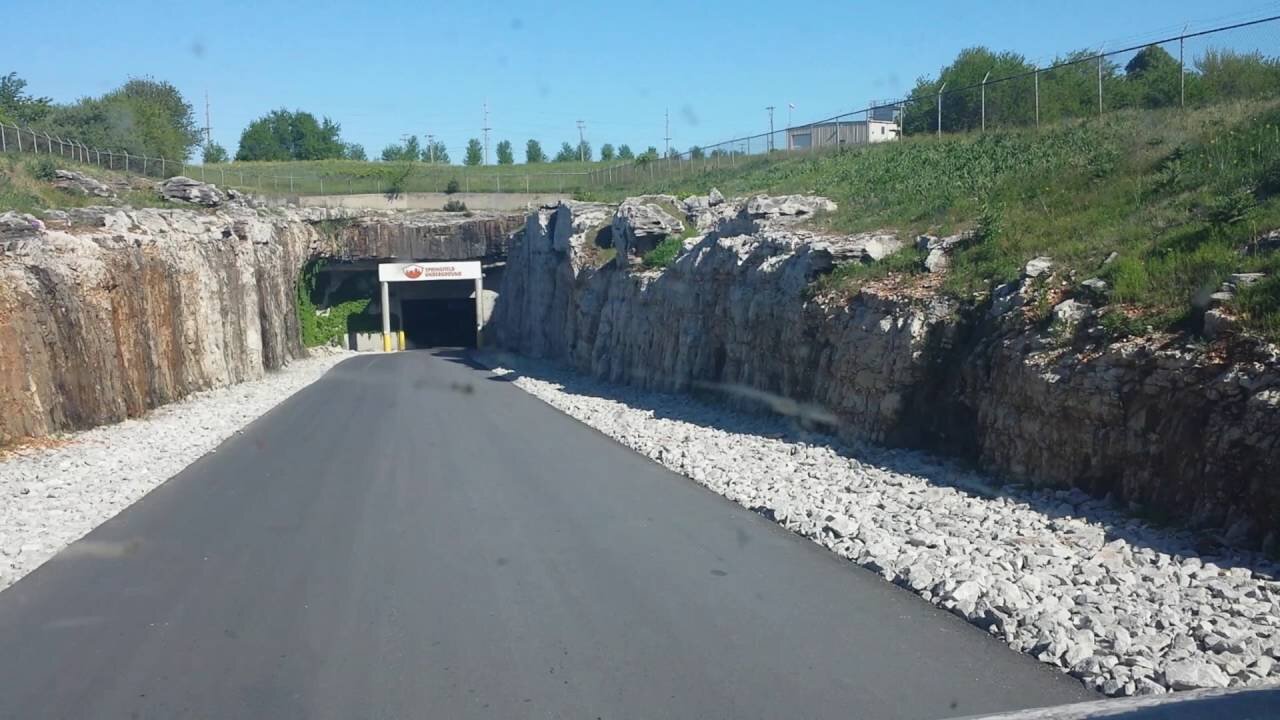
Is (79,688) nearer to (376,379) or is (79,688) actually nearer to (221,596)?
(221,596)

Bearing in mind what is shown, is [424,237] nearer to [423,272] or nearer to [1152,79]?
[423,272]

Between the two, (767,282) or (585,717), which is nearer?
(585,717)

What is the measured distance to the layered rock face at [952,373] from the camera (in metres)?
10.1

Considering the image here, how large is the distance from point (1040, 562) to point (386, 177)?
70.7m

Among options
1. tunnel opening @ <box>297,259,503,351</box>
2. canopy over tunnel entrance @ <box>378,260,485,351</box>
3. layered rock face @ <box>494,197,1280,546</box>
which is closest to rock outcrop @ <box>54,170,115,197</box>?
tunnel opening @ <box>297,259,503,351</box>

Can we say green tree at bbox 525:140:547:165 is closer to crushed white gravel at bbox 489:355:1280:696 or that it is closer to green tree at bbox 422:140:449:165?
green tree at bbox 422:140:449:165

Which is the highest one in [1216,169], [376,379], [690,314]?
[1216,169]

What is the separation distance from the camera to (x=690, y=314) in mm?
27500

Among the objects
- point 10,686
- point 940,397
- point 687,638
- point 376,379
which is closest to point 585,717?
point 687,638

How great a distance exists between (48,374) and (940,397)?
16.4 meters

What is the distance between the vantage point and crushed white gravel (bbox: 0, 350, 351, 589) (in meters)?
12.1

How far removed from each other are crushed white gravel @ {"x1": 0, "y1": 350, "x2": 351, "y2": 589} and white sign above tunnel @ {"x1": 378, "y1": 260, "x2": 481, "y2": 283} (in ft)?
93.1

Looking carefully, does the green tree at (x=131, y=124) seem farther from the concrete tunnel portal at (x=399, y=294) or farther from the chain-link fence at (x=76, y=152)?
the concrete tunnel portal at (x=399, y=294)

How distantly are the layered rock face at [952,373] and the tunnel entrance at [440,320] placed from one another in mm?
31855
